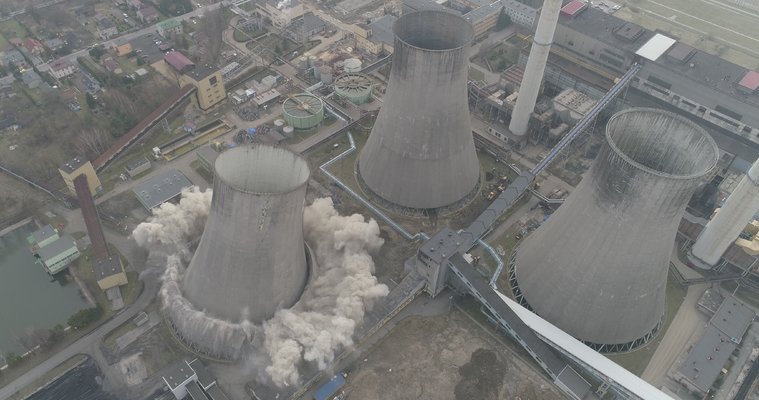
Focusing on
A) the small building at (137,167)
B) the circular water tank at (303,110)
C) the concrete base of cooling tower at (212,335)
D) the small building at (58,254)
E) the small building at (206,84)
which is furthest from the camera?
the small building at (206,84)

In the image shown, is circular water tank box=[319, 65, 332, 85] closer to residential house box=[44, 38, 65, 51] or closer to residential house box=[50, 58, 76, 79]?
residential house box=[50, 58, 76, 79]

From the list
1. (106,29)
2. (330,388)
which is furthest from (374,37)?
(330,388)

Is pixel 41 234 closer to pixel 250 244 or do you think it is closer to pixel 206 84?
pixel 206 84

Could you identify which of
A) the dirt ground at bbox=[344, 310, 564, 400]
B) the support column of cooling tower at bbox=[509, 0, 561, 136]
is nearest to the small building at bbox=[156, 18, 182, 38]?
the support column of cooling tower at bbox=[509, 0, 561, 136]

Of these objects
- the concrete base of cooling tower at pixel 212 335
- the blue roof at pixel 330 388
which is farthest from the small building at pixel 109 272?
the blue roof at pixel 330 388

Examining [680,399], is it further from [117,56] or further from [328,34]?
[117,56]

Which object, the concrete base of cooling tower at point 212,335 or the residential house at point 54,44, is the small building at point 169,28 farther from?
the concrete base of cooling tower at point 212,335
